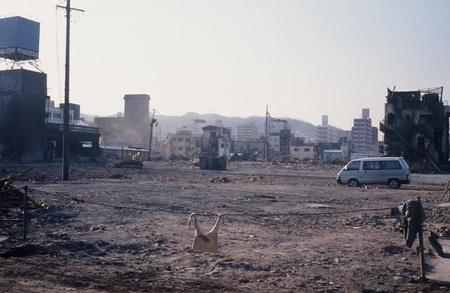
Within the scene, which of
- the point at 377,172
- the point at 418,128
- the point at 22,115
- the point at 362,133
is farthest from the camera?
the point at 362,133

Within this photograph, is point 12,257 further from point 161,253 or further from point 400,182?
point 400,182

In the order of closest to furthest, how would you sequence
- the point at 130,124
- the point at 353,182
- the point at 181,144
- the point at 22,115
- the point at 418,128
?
the point at 353,182
the point at 418,128
the point at 22,115
the point at 181,144
the point at 130,124

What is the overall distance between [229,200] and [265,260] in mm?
12178

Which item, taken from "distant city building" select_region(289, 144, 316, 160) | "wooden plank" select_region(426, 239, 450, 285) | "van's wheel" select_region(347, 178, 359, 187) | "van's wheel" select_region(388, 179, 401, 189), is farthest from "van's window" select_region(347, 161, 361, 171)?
"distant city building" select_region(289, 144, 316, 160)

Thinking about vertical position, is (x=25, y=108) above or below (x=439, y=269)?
above

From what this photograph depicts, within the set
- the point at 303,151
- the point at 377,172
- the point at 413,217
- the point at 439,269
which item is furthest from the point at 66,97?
the point at 303,151

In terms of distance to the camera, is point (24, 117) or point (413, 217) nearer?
point (413, 217)

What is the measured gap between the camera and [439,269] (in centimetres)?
889

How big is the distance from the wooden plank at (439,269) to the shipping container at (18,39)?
236ft

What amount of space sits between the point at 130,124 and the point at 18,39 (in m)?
77.7

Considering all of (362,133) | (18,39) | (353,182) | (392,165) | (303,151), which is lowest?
(353,182)

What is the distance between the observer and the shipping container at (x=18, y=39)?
72.4 m

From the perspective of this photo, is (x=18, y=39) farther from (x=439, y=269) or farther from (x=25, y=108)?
(x=439, y=269)

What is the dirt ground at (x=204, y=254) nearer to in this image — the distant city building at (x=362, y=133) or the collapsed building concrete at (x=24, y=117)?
the collapsed building concrete at (x=24, y=117)
